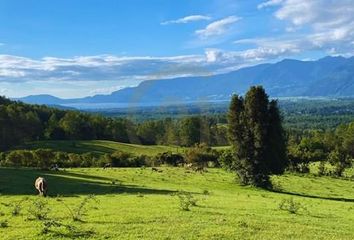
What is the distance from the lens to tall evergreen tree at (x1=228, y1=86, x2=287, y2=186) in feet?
180

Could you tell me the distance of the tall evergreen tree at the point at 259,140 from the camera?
2164 inches

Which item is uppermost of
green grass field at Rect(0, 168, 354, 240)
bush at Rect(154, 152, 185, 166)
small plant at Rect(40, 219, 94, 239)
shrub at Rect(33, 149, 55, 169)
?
small plant at Rect(40, 219, 94, 239)

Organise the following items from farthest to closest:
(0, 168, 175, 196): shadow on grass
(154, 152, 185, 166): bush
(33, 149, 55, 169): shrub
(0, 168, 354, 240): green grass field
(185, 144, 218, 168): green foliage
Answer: (185, 144, 218, 168): green foliage
(154, 152, 185, 166): bush
(33, 149, 55, 169): shrub
(0, 168, 175, 196): shadow on grass
(0, 168, 354, 240): green grass field

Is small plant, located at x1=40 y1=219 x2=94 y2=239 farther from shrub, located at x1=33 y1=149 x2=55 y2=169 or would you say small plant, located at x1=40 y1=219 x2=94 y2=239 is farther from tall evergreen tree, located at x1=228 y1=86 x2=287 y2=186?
shrub, located at x1=33 y1=149 x2=55 y2=169

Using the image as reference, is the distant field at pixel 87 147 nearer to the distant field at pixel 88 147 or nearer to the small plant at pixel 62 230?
the distant field at pixel 88 147

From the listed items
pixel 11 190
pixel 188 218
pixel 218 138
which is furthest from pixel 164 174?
pixel 218 138

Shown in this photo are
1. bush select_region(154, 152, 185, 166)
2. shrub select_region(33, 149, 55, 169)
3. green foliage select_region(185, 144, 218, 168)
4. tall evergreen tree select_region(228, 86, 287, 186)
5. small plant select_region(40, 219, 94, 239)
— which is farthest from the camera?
green foliage select_region(185, 144, 218, 168)

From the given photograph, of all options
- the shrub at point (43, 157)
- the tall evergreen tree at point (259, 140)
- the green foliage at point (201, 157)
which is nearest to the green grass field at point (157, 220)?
the tall evergreen tree at point (259, 140)

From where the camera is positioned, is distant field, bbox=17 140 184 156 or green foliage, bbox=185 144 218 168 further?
distant field, bbox=17 140 184 156

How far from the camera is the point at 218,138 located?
548ft

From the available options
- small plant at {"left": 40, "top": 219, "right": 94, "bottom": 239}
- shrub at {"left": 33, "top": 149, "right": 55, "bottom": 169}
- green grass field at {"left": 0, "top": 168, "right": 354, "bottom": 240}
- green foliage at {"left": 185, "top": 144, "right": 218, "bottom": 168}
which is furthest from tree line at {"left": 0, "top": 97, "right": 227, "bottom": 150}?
small plant at {"left": 40, "top": 219, "right": 94, "bottom": 239}

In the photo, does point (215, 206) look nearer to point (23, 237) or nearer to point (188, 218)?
point (188, 218)

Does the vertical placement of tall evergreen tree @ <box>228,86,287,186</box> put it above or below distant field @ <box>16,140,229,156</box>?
above

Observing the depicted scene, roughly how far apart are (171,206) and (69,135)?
129 meters
